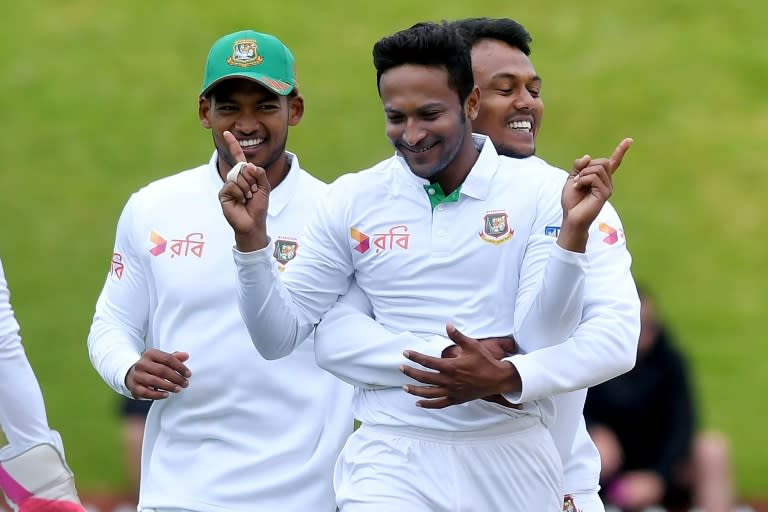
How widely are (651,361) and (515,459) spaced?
3.82m

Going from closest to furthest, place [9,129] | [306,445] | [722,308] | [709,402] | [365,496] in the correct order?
[365,496] < [306,445] < [709,402] < [722,308] < [9,129]

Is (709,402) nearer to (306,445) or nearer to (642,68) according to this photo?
(642,68)

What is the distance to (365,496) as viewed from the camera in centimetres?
398

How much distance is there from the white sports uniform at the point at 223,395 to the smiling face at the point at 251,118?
5.9 inches

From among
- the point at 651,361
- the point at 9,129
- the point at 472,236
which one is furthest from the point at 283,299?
the point at 9,129

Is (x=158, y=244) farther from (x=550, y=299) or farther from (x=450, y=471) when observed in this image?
(x=550, y=299)

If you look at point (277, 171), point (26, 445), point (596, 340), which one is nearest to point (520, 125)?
point (277, 171)

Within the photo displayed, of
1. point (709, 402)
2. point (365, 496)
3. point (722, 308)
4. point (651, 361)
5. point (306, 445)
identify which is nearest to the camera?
point (365, 496)

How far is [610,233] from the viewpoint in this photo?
422 cm

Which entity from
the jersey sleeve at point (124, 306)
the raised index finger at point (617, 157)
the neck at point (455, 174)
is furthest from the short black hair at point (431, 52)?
the jersey sleeve at point (124, 306)

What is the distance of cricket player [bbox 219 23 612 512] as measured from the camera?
4.00 metres

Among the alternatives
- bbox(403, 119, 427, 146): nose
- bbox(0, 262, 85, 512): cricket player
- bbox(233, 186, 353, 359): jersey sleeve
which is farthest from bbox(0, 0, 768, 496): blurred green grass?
bbox(403, 119, 427, 146): nose

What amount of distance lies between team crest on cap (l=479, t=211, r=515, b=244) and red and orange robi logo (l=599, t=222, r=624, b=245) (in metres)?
0.29

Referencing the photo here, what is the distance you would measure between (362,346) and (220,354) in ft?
2.34
